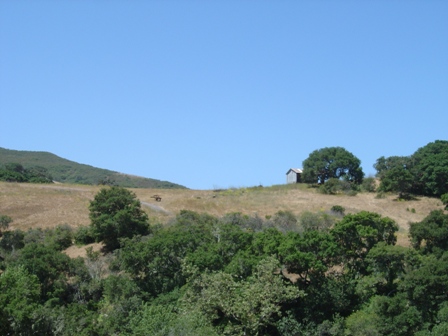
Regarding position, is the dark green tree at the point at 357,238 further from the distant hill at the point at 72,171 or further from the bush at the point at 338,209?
the distant hill at the point at 72,171

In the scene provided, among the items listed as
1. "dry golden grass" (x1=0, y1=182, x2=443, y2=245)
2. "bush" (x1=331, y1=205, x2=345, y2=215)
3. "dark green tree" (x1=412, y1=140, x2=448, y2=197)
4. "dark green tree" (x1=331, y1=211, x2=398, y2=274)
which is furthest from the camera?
"dark green tree" (x1=412, y1=140, x2=448, y2=197)

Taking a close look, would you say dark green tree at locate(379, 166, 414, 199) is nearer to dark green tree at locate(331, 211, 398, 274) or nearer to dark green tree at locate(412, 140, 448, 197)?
dark green tree at locate(412, 140, 448, 197)

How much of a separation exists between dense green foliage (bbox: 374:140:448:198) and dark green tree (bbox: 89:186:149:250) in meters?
34.6

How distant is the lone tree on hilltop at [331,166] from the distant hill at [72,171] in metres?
72.6

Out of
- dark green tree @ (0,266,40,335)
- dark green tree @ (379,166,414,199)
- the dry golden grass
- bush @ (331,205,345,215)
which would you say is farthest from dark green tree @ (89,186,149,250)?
dark green tree @ (379,166,414,199)

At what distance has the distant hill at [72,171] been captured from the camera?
155125 millimetres

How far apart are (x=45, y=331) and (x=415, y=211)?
4677cm

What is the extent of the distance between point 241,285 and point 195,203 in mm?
36731

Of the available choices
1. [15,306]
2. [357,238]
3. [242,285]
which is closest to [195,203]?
[357,238]

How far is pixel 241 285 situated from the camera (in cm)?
3662

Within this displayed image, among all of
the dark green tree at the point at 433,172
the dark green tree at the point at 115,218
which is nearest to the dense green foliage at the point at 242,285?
the dark green tree at the point at 115,218

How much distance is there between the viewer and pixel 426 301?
113 ft

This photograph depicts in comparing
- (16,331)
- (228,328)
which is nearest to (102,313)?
(16,331)

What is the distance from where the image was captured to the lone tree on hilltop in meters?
85.3
